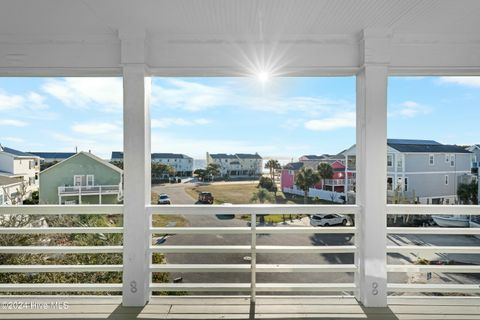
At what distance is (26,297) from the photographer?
246 centimetres

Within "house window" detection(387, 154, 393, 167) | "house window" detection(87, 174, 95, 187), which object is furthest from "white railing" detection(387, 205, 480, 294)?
"house window" detection(87, 174, 95, 187)

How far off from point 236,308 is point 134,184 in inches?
54.2

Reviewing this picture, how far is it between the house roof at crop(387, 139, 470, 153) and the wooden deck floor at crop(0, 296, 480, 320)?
137cm

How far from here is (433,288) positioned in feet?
8.07

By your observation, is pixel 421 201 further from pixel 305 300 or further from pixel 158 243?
pixel 158 243

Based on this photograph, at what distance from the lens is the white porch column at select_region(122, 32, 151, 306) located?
2344mm

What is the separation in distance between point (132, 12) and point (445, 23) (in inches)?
97.6

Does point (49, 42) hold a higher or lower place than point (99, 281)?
higher

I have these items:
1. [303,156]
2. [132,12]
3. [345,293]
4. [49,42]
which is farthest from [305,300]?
[49,42]

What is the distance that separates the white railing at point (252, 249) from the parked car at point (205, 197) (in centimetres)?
13

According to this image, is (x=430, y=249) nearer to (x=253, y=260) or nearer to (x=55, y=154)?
(x=253, y=260)

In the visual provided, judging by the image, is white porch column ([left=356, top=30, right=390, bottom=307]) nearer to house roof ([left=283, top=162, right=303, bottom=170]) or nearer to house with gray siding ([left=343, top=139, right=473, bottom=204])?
house with gray siding ([left=343, top=139, right=473, bottom=204])

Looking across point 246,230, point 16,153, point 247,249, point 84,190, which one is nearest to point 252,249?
point 247,249

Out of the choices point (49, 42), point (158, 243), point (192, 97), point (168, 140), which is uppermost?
point (49, 42)
